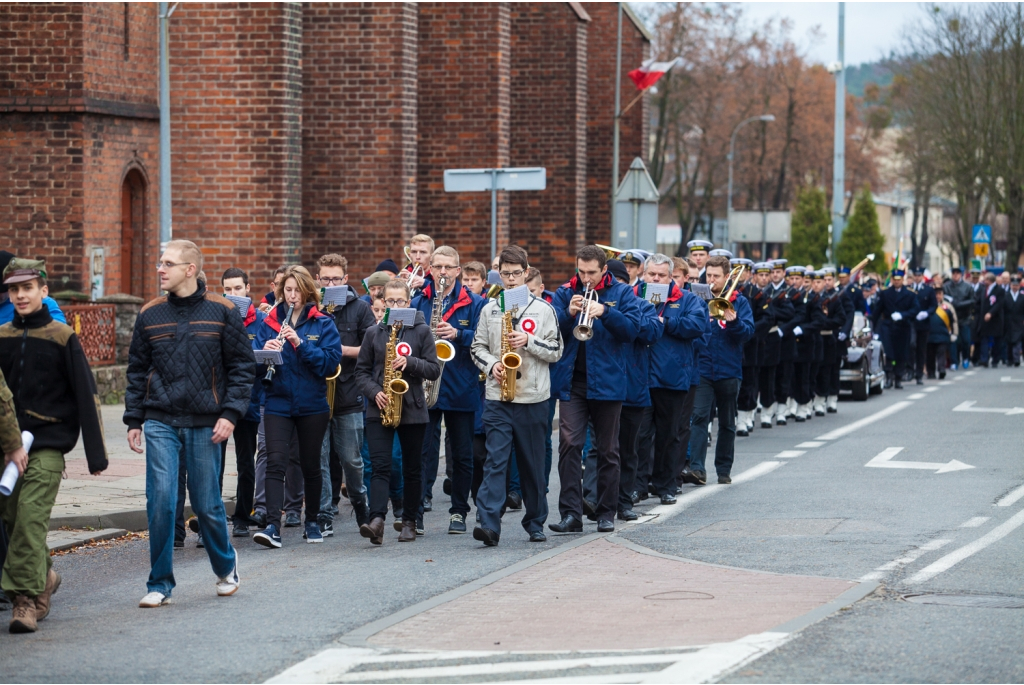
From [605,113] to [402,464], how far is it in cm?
2439

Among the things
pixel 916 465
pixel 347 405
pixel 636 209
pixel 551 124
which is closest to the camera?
pixel 347 405

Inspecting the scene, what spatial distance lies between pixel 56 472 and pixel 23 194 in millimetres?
12954

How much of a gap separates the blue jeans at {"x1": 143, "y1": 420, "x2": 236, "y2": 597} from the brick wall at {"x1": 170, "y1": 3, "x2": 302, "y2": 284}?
13.5 m

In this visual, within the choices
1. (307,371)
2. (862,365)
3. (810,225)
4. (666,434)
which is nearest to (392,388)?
(307,371)

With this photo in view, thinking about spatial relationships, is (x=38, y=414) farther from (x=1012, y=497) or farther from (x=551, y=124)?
(x=551, y=124)

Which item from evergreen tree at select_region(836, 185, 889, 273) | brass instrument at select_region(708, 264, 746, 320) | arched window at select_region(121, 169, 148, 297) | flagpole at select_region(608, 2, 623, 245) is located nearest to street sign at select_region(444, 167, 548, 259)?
arched window at select_region(121, 169, 148, 297)

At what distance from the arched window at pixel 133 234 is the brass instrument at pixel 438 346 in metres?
Answer: 11.2

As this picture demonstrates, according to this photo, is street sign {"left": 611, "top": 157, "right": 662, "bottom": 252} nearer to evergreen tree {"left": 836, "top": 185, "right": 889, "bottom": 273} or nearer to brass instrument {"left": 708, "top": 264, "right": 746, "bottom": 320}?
brass instrument {"left": 708, "top": 264, "right": 746, "bottom": 320}

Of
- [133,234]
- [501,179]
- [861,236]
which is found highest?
[861,236]

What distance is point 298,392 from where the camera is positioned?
33.6 ft

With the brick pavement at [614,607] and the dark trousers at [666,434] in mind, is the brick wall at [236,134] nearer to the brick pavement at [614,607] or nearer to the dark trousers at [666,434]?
the dark trousers at [666,434]

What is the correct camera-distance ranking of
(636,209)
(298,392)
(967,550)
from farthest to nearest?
(636,209) < (298,392) < (967,550)

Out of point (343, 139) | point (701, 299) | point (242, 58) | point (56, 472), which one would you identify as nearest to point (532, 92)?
point (343, 139)

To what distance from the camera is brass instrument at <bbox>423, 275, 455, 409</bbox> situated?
10711 millimetres
